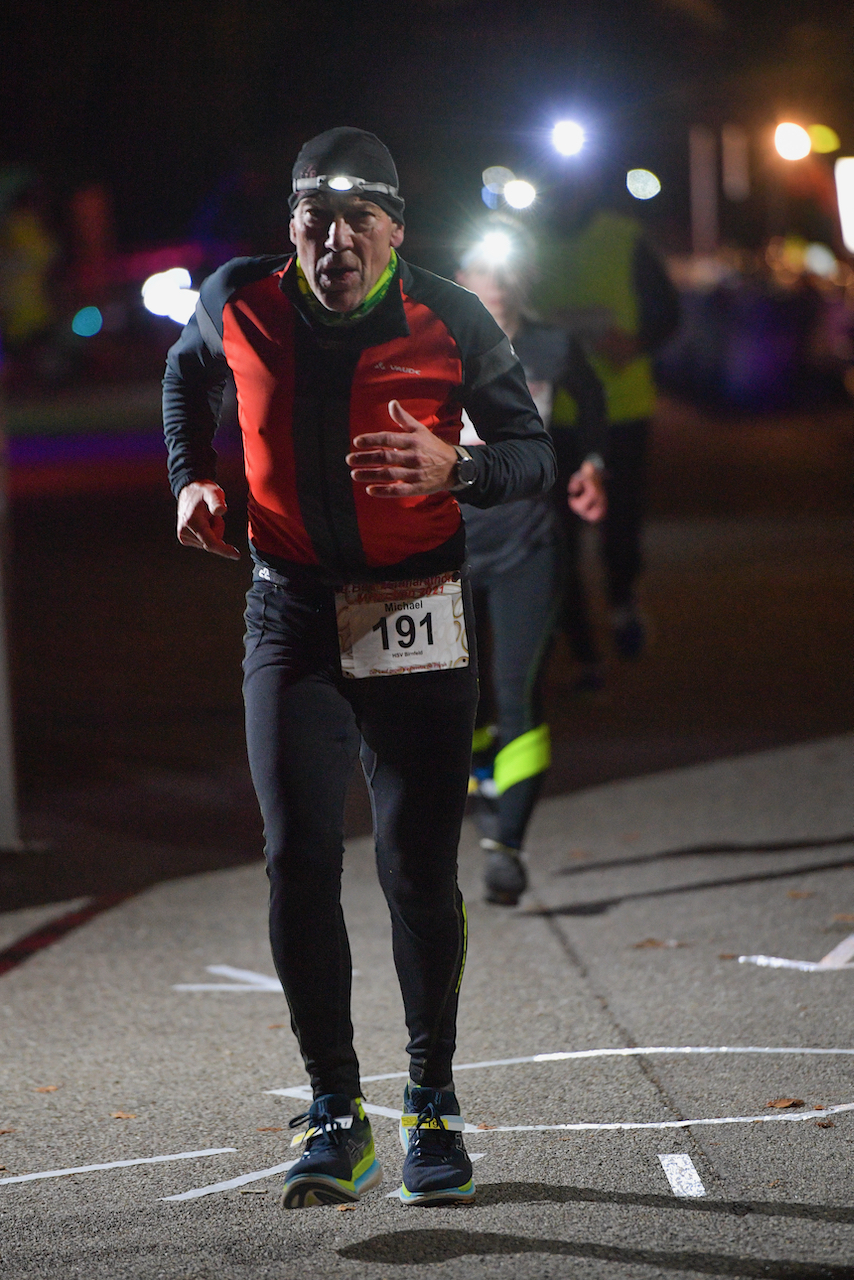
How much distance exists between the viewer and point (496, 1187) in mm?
3938

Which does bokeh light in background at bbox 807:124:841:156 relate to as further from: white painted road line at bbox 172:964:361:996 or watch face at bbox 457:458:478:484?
watch face at bbox 457:458:478:484

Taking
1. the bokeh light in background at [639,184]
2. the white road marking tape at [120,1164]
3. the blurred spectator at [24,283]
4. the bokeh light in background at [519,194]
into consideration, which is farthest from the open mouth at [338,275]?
the blurred spectator at [24,283]

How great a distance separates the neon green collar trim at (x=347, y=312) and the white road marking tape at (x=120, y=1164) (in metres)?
1.80

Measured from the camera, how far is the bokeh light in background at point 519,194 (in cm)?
687

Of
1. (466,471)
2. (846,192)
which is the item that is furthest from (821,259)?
(466,471)

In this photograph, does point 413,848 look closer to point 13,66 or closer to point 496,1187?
point 496,1187

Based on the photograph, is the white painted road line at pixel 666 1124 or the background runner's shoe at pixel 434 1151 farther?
the white painted road line at pixel 666 1124

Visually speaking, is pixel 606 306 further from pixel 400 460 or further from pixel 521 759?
pixel 400 460

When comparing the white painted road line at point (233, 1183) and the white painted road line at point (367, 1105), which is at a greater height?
the white painted road line at point (367, 1105)

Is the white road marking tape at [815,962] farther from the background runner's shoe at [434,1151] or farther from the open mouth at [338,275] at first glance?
the open mouth at [338,275]

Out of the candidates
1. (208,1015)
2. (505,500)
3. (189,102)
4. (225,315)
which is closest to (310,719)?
(505,500)

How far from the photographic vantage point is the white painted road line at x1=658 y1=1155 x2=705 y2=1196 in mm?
3854

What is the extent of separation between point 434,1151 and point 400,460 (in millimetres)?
1370

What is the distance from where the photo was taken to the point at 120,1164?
164 inches
